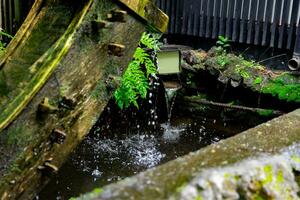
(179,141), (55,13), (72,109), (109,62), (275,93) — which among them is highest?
(55,13)

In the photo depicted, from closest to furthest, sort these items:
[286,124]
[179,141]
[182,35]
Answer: [286,124] < [179,141] < [182,35]

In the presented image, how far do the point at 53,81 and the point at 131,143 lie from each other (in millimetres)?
3783

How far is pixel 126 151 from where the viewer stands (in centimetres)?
667

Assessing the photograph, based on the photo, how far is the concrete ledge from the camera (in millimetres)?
1515

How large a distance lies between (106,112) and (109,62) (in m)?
3.80

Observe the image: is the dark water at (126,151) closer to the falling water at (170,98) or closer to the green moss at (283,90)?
the falling water at (170,98)

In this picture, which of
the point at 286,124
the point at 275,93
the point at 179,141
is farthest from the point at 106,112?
the point at 286,124

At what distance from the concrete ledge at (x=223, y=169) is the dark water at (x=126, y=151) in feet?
11.8

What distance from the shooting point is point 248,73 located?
7637 millimetres

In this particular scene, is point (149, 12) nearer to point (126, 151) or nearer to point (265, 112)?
point (126, 151)

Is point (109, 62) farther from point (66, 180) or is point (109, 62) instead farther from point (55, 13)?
point (66, 180)

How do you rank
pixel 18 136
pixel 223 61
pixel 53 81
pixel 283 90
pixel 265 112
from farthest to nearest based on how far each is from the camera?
pixel 223 61
pixel 265 112
pixel 283 90
pixel 53 81
pixel 18 136

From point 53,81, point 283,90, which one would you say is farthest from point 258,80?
point 53,81

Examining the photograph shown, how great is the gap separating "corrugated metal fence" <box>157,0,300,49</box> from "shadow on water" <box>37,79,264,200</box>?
1692mm
